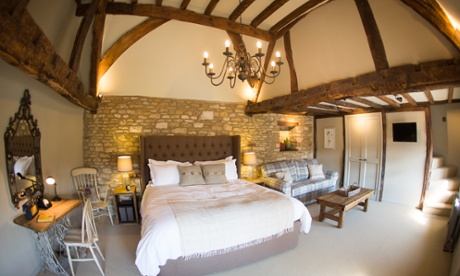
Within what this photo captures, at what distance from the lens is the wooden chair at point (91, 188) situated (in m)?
3.55

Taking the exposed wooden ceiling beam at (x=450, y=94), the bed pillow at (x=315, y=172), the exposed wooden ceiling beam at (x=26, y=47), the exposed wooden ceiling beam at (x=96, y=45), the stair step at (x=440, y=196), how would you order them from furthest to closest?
the bed pillow at (x=315, y=172), the stair step at (x=440, y=196), the exposed wooden ceiling beam at (x=450, y=94), the exposed wooden ceiling beam at (x=96, y=45), the exposed wooden ceiling beam at (x=26, y=47)

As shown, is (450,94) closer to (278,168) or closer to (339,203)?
(339,203)

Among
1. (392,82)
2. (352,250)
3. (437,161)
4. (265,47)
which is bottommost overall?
(352,250)

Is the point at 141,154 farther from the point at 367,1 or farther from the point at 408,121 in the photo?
the point at 408,121

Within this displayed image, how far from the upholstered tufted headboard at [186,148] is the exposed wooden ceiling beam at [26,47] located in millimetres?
2070

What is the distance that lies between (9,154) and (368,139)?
673 cm

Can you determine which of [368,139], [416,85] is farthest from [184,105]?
[368,139]

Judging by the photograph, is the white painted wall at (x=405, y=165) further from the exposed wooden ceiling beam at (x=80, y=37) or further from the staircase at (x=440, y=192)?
the exposed wooden ceiling beam at (x=80, y=37)

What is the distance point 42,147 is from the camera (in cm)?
276

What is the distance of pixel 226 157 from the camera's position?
4.75 metres

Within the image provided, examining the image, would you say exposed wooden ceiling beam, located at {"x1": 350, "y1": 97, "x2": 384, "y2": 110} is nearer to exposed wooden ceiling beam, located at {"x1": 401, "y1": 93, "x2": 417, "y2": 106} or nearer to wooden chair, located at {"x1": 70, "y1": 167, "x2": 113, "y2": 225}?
exposed wooden ceiling beam, located at {"x1": 401, "y1": 93, "x2": 417, "y2": 106}

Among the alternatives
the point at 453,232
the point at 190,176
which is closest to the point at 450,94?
the point at 453,232

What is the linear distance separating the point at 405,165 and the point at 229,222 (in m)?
4.73

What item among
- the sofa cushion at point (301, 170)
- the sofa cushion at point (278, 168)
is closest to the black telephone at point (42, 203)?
the sofa cushion at point (278, 168)
